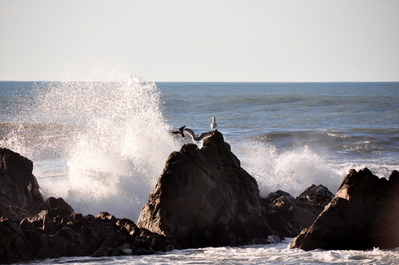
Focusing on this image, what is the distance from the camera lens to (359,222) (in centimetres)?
1118

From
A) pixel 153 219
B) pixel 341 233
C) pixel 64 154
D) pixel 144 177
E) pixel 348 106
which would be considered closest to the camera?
pixel 341 233

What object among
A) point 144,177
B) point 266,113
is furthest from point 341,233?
point 266,113

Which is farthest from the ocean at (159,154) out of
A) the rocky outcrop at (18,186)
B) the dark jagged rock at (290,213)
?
the rocky outcrop at (18,186)

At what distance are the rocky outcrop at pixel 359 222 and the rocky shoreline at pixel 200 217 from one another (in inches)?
0.7

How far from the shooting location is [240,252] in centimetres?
1145

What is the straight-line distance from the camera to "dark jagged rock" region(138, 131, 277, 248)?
39.5ft

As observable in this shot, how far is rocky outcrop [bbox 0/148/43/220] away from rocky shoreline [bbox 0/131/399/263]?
0.02 m

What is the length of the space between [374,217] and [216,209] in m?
3.16

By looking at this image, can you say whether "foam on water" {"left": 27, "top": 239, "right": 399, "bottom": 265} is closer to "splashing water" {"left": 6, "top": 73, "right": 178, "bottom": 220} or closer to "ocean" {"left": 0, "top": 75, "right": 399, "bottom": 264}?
"ocean" {"left": 0, "top": 75, "right": 399, "bottom": 264}

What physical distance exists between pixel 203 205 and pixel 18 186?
467cm

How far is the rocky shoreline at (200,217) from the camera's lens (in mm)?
11055

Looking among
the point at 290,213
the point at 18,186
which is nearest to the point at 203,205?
the point at 290,213

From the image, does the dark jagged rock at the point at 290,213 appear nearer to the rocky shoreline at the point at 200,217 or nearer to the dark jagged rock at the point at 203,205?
the rocky shoreline at the point at 200,217

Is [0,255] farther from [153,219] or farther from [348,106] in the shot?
[348,106]
